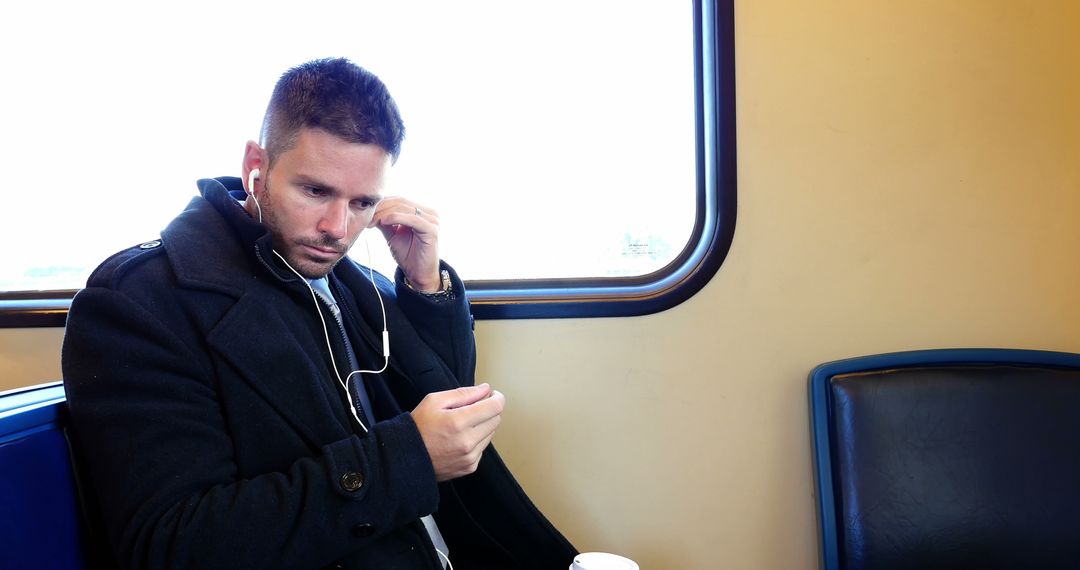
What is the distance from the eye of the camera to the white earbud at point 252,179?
127 centimetres

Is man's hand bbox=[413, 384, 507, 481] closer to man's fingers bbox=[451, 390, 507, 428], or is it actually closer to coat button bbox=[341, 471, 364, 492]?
man's fingers bbox=[451, 390, 507, 428]

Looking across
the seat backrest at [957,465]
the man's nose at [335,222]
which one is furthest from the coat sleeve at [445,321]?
the seat backrest at [957,465]

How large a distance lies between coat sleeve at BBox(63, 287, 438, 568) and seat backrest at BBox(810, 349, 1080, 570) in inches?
38.9

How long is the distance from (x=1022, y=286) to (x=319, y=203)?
5.26 ft

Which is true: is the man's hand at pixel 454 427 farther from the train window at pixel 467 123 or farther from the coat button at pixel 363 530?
the train window at pixel 467 123

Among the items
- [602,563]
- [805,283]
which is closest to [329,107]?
[602,563]

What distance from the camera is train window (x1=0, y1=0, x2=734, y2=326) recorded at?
1859 mm

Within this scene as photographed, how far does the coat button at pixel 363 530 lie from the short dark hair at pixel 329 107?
622 mm

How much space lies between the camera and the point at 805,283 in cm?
175

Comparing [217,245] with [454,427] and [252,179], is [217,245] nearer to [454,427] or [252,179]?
[252,179]

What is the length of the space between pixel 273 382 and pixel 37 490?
1.08 ft

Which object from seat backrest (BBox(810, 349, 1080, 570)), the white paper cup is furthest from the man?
seat backrest (BBox(810, 349, 1080, 570))

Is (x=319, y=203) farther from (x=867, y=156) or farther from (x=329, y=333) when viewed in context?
(x=867, y=156)

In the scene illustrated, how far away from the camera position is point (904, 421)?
5.20 feet
